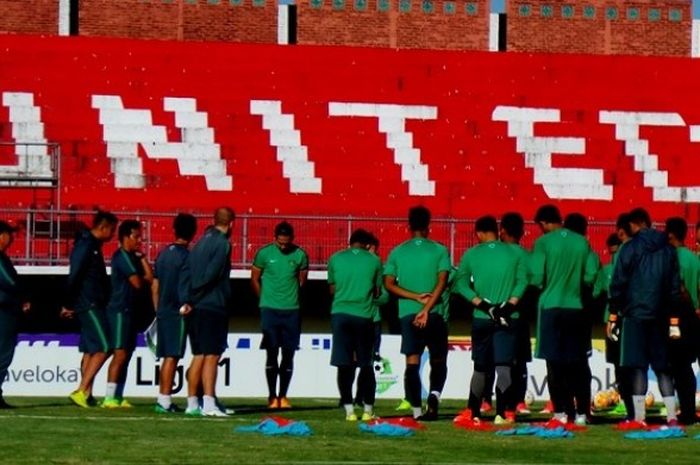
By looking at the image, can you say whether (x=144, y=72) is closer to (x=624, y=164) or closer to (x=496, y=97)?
(x=496, y=97)

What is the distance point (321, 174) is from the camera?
116 ft

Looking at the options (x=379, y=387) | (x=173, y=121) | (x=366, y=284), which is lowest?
(x=379, y=387)

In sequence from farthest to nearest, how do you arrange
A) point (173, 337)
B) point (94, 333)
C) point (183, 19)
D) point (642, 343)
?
point (183, 19) → point (94, 333) → point (173, 337) → point (642, 343)

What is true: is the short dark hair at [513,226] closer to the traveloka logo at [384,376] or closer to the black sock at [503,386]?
the black sock at [503,386]

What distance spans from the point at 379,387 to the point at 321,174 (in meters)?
12.2

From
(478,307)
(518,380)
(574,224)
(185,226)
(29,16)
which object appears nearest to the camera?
(478,307)

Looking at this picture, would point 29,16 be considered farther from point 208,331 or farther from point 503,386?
point 503,386

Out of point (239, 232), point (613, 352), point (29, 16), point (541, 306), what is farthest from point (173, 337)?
point (29, 16)

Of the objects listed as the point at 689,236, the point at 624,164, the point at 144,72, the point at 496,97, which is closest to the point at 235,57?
the point at 144,72

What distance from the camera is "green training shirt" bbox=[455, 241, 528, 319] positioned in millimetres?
16000

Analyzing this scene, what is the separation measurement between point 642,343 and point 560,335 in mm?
680

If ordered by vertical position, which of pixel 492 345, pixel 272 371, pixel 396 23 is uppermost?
pixel 396 23

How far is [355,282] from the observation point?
54.5ft

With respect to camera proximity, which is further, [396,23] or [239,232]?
[396,23]
